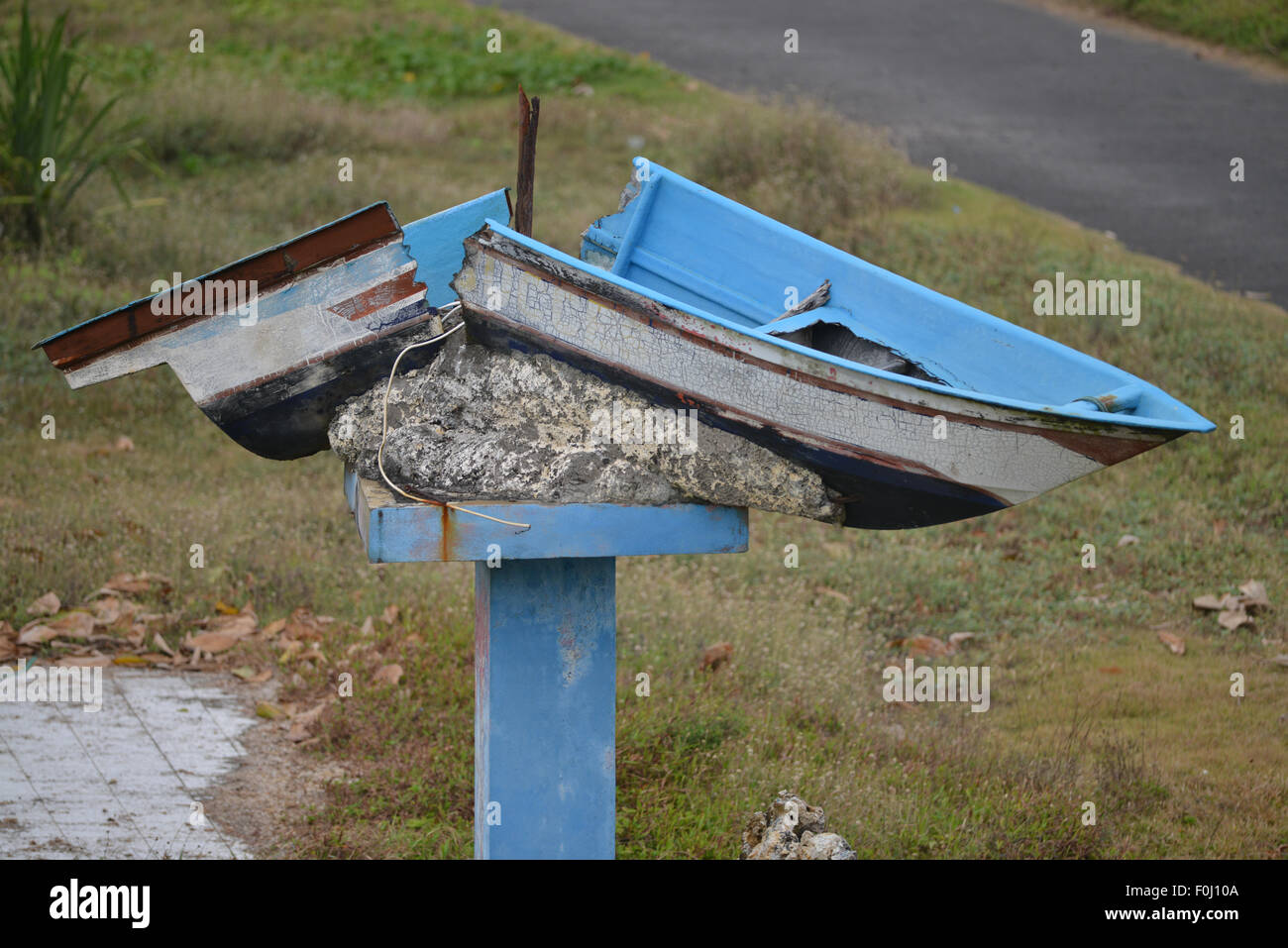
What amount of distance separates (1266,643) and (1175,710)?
0.78 meters

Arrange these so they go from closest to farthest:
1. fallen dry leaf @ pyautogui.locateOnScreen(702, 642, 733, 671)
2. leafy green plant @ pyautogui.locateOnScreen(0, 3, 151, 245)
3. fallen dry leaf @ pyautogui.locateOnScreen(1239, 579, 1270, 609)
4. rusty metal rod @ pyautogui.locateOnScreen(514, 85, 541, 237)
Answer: rusty metal rod @ pyautogui.locateOnScreen(514, 85, 541, 237) → fallen dry leaf @ pyautogui.locateOnScreen(702, 642, 733, 671) → fallen dry leaf @ pyautogui.locateOnScreen(1239, 579, 1270, 609) → leafy green plant @ pyautogui.locateOnScreen(0, 3, 151, 245)

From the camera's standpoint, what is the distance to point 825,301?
149 inches

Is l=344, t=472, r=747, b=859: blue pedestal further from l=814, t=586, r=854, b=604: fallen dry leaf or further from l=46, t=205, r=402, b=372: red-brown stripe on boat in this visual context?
l=814, t=586, r=854, b=604: fallen dry leaf

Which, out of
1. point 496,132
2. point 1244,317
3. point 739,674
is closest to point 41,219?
point 496,132

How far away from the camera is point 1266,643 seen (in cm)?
543

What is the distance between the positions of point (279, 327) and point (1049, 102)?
11.2 meters

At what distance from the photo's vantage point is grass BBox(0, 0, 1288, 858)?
4148 millimetres

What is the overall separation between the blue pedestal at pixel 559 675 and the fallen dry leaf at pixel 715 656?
1914mm

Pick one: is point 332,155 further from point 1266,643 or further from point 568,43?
point 1266,643

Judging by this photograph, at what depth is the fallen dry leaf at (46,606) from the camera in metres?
5.27

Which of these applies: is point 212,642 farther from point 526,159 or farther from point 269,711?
point 526,159

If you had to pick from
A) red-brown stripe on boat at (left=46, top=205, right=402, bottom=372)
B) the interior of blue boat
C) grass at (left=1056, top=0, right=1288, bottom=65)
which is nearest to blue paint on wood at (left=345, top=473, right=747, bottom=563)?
red-brown stripe on boat at (left=46, top=205, right=402, bottom=372)

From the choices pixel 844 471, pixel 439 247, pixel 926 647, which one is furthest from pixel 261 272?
pixel 926 647

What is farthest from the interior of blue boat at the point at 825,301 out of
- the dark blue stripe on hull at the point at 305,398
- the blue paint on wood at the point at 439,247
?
the dark blue stripe on hull at the point at 305,398
